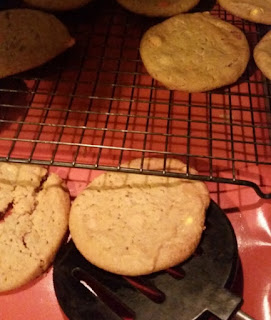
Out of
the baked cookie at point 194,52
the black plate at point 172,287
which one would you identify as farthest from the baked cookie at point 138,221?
Answer: the baked cookie at point 194,52

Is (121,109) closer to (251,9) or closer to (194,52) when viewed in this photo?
(194,52)

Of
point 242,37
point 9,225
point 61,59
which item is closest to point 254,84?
point 242,37

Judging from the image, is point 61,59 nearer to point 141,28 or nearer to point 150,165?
point 141,28

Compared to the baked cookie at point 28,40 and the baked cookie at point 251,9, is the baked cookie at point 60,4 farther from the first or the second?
the baked cookie at point 251,9

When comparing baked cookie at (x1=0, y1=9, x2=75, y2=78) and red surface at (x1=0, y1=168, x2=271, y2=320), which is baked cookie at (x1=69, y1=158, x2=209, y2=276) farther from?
baked cookie at (x1=0, y1=9, x2=75, y2=78)

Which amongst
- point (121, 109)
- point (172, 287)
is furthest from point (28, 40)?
point (172, 287)
